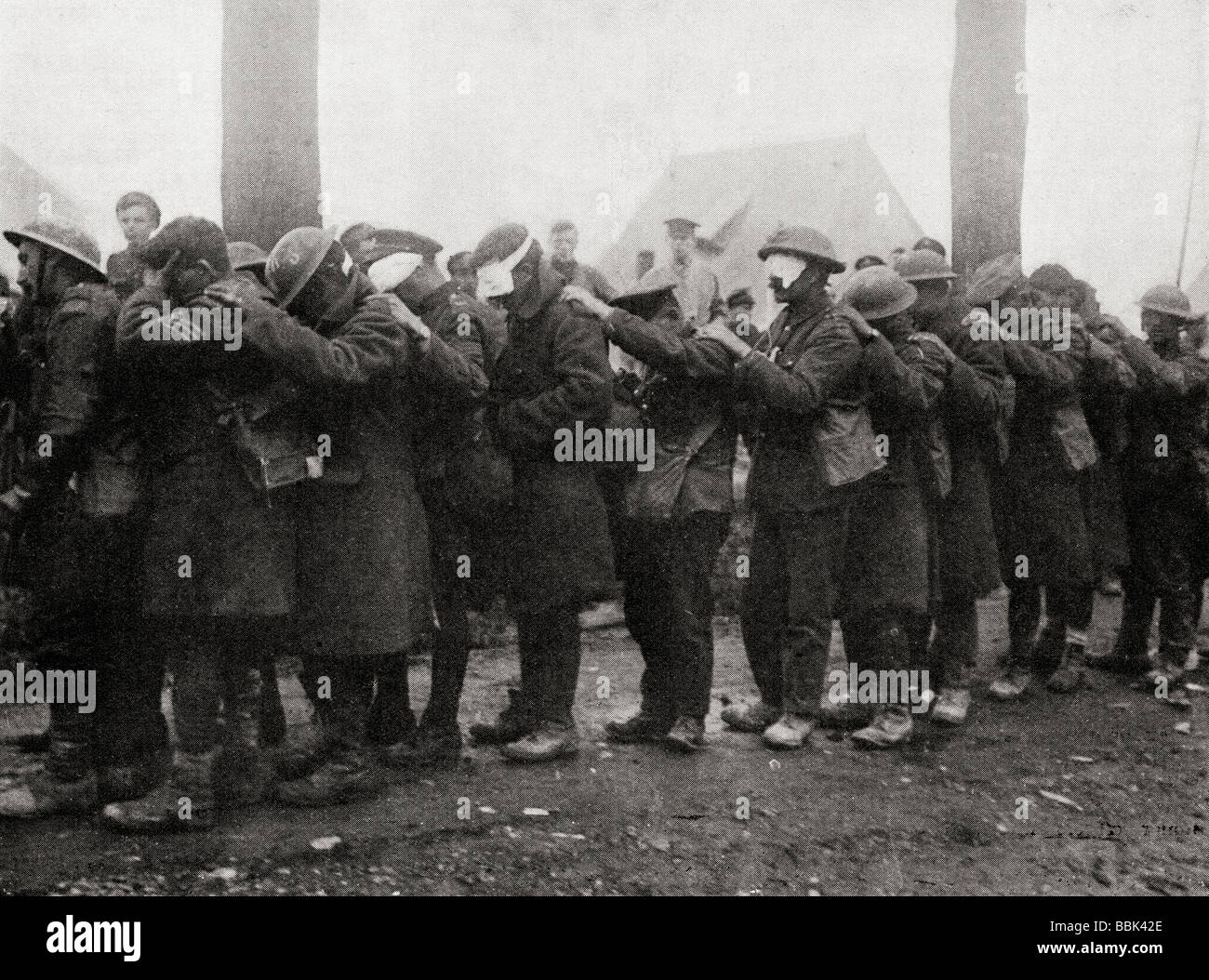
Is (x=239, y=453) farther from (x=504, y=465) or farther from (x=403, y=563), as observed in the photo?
(x=504, y=465)

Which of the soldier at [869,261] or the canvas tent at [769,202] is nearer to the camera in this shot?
the soldier at [869,261]

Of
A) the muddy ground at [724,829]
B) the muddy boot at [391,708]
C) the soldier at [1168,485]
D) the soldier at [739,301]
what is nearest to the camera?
the muddy ground at [724,829]

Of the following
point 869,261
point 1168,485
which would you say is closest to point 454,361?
point 869,261

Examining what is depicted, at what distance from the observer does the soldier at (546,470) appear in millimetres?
4746

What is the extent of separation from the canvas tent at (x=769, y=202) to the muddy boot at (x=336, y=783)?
4.64 meters

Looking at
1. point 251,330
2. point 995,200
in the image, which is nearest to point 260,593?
point 251,330

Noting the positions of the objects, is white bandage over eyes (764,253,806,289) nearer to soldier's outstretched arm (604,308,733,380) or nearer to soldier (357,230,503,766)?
soldier's outstretched arm (604,308,733,380)

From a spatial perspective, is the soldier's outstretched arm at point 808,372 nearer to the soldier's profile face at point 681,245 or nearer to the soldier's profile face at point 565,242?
the soldier's profile face at point 681,245

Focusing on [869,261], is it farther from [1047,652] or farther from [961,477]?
[1047,652]

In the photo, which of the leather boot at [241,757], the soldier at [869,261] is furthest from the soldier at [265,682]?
the soldier at [869,261]

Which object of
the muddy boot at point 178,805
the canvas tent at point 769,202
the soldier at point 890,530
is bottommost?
the muddy boot at point 178,805

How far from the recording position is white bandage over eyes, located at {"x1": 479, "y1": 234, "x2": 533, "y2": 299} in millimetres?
4746

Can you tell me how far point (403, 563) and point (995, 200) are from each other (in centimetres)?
407
